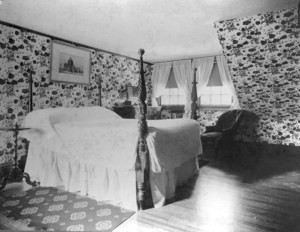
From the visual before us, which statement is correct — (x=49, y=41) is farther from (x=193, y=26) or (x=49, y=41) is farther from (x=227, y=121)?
(x=227, y=121)

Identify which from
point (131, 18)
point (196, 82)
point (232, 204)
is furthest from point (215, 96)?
point (232, 204)

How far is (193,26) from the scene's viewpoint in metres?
3.87

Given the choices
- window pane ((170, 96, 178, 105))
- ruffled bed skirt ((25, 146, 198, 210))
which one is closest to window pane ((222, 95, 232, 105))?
window pane ((170, 96, 178, 105))

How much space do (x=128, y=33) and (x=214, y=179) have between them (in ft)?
9.39

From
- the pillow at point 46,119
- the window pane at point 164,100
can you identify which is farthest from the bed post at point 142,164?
the window pane at point 164,100

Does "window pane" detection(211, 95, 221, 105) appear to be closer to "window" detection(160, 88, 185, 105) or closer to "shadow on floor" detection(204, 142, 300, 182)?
"window" detection(160, 88, 185, 105)

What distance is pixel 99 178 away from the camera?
283 centimetres

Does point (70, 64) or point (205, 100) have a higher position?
point (70, 64)

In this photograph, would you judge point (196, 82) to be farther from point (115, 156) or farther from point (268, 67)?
point (115, 156)

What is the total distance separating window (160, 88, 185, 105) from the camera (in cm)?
711

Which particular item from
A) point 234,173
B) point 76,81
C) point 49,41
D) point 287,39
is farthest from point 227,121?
point 49,41

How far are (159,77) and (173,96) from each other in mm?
720

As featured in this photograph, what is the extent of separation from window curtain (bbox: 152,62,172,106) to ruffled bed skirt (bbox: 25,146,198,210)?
384 cm

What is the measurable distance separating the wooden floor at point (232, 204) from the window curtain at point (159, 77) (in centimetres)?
355
